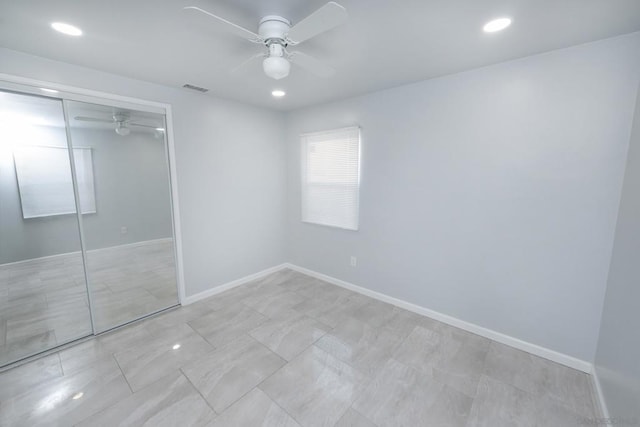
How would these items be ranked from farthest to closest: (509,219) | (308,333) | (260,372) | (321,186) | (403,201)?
1. (321,186)
2. (403,201)
3. (308,333)
4. (509,219)
5. (260,372)

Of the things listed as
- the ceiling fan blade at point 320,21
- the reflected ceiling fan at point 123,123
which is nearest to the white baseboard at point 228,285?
the reflected ceiling fan at point 123,123

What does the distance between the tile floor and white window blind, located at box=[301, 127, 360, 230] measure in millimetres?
1922

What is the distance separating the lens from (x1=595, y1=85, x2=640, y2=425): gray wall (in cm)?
134

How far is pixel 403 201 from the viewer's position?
2.80 m

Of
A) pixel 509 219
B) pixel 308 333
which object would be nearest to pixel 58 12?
pixel 308 333

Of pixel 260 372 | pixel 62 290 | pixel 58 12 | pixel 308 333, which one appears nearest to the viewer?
→ pixel 58 12

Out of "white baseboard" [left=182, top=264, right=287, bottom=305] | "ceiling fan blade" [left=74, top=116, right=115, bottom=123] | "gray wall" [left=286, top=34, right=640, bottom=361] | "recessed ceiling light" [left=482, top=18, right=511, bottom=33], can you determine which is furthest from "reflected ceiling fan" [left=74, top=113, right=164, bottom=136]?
"recessed ceiling light" [left=482, top=18, right=511, bottom=33]

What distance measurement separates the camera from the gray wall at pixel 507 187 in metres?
1.81

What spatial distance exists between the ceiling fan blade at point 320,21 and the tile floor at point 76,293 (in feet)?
8.62

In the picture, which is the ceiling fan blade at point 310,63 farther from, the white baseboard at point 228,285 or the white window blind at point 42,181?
the white window blind at point 42,181

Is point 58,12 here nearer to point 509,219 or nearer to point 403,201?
point 403,201

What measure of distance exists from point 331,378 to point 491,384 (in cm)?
118

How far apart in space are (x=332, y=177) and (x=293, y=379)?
2.36 metres

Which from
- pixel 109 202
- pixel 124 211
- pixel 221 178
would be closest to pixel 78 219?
pixel 109 202
